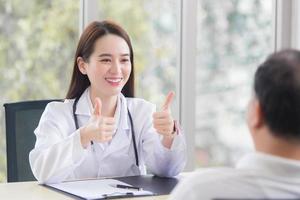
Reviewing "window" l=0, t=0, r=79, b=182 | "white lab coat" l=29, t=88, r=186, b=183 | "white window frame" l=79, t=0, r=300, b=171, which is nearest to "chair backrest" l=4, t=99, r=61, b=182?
"white lab coat" l=29, t=88, r=186, b=183

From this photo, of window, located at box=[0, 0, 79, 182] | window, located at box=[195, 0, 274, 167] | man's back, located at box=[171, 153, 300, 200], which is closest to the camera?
man's back, located at box=[171, 153, 300, 200]

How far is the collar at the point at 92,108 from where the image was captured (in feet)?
7.77

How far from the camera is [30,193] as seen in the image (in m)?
1.99

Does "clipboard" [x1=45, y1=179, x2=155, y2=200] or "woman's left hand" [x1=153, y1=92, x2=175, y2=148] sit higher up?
"woman's left hand" [x1=153, y1=92, x2=175, y2=148]

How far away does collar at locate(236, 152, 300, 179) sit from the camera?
1.05m

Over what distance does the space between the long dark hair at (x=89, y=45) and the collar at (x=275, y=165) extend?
1412 mm

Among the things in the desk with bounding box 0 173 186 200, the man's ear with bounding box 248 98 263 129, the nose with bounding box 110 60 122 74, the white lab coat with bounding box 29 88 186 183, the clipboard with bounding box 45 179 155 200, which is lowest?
the desk with bounding box 0 173 186 200

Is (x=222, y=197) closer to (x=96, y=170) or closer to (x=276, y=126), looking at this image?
(x=276, y=126)

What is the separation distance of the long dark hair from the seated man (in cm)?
137

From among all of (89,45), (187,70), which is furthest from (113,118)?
(187,70)

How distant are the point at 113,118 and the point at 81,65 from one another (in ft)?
1.11

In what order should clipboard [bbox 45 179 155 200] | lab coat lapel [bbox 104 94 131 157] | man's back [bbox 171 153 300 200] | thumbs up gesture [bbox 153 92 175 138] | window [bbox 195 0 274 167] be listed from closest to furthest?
1. man's back [bbox 171 153 300 200]
2. clipboard [bbox 45 179 155 200]
3. thumbs up gesture [bbox 153 92 175 138]
4. lab coat lapel [bbox 104 94 131 157]
5. window [bbox 195 0 274 167]

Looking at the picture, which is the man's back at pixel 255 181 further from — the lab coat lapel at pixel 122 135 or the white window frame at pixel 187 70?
the white window frame at pixel 187 70

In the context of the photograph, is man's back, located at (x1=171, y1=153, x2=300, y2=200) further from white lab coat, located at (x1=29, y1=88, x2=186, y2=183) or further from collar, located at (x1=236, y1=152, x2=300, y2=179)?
white lab coat, located at (x1=29, y1=88, x2=186, y2=183)
